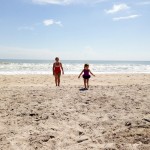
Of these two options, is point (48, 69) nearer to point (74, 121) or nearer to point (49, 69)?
point (49, 69)

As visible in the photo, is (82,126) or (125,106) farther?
(125,106)

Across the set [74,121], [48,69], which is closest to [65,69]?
[48,69]

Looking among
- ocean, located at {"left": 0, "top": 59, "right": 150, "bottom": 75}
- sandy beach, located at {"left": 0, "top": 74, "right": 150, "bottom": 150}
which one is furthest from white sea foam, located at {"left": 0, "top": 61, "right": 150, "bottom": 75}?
sandy beach, located at {"left": 0, "top": 74, "right": 150, "bottom": 150}

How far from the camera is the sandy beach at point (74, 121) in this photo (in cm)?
538

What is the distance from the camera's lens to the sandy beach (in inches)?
212

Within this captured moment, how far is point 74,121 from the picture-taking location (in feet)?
21.4

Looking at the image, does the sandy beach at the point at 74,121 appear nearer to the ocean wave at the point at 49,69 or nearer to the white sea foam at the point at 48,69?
the white sea foam at the point at 48,69

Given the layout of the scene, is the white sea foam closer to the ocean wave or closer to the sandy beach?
the ocean wave

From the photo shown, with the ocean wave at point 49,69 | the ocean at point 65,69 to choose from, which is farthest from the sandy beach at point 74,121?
the ocean wave at point 49,69

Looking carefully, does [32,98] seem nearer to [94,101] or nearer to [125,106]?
[94,101]

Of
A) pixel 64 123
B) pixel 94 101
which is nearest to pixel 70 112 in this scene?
pixel 64 123

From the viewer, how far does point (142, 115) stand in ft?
23.0

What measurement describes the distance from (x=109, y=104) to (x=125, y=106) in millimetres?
453

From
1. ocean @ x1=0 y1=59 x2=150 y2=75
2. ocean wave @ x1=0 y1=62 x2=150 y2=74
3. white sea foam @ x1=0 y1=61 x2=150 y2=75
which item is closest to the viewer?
white sea foam @ x1=0 y1=61 x2=150 y2=75
